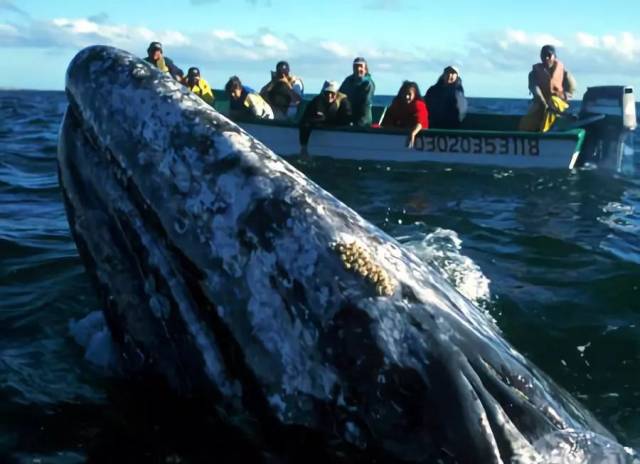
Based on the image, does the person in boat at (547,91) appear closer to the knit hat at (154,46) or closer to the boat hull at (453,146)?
the boat hull at (453,146)

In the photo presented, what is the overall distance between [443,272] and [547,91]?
1176 centimetres

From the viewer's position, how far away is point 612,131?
59.5ft

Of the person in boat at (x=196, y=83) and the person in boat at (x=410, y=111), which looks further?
the person in boat at (x=196, y=83)

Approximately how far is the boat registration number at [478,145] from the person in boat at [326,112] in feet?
5.77

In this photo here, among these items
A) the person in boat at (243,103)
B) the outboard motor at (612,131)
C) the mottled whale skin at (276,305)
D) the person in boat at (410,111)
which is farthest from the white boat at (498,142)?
the mottled whale skin at (276,305)

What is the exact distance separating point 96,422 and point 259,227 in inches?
55.2

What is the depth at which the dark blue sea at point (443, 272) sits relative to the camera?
3.83 metres

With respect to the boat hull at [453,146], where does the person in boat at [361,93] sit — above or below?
above

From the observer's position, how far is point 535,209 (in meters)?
12.3

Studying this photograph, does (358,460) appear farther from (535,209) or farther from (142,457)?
(535,209)

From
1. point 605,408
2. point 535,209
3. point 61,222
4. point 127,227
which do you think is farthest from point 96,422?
point 535,209

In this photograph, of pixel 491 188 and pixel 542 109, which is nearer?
pixel 491 188

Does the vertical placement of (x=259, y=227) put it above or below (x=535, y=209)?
above

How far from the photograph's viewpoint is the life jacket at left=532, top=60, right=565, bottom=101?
17.4 metres
